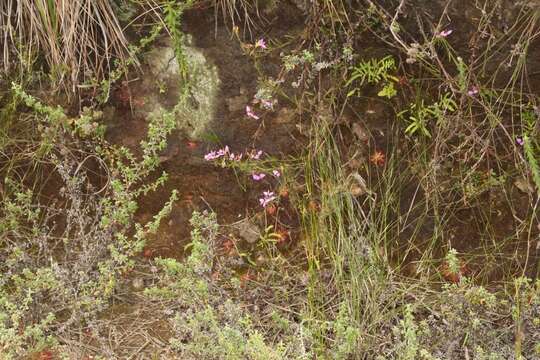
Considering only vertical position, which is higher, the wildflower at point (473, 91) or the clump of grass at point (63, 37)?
the clump of grass at point (63, 37)

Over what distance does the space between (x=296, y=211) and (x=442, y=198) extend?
0.53 metres

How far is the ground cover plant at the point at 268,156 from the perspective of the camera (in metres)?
2.98

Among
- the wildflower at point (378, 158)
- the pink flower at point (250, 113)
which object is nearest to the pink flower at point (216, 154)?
the pink flower at point (250, 113)

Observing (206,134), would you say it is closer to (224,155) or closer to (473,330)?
(224,155)

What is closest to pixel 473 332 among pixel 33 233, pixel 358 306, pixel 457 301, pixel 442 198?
pixel 457 301

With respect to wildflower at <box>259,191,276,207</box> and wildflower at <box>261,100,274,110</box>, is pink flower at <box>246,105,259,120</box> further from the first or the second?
wildflower at <box>259,191,276,207</box>

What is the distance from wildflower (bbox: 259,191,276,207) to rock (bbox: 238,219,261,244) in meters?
0.09

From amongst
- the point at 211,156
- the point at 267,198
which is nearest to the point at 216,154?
the point at 211,156

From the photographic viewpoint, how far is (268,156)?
10.5 feet

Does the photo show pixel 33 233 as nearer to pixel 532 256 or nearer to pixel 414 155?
pixel 414 155

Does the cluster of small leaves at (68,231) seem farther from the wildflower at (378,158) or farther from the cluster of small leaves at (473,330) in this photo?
the cluster of small leaves at (473,330)

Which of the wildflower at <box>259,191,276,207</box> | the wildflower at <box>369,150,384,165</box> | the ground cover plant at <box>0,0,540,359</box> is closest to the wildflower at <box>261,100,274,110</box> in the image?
the ground cover plant at <box>0,0,540,359</box>

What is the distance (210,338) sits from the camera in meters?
2.62

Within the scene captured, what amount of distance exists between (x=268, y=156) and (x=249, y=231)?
0.29 m
